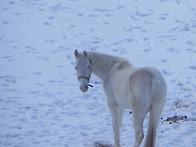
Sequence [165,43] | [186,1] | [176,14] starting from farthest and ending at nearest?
[186,1] < [176,14] < [165,43]

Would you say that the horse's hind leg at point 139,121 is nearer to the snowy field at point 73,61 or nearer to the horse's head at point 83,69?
the horse's head at point 83,69

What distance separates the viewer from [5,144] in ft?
26.0

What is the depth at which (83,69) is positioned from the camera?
24.0 ft

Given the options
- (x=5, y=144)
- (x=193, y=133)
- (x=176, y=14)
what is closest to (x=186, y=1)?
(x=176, y=14)

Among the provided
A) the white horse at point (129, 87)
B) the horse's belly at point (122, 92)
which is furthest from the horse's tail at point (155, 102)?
the horse's belly at point (122, 92)

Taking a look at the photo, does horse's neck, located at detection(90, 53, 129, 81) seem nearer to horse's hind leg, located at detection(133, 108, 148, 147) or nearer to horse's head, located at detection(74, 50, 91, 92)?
horse's head, located at detection(74, 50, 91, 92)

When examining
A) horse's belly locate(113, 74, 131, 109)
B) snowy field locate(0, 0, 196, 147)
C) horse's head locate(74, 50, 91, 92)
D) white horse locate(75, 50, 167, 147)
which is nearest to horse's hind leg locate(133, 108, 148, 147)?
white horse locate(75, 50, 167, 147)

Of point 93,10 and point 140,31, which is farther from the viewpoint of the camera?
point 93,10

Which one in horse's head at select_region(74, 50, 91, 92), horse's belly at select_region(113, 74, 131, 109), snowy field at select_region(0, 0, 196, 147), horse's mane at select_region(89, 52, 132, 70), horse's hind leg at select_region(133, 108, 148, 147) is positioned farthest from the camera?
snowy field at select_region(0, 0, 196, 147)

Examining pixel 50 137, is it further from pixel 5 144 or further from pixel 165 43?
pixel 165 43

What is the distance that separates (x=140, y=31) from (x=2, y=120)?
7242mm

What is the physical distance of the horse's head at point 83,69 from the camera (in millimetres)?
7270

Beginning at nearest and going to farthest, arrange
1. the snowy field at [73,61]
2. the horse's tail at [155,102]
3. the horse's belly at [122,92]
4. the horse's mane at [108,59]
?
1. the horse's tail at [155,102]
2. the horse's belly at [122,92]
3. the horse's mane at [108,59]
4. the snowy field at [73,61]

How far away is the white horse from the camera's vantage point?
635 cm
